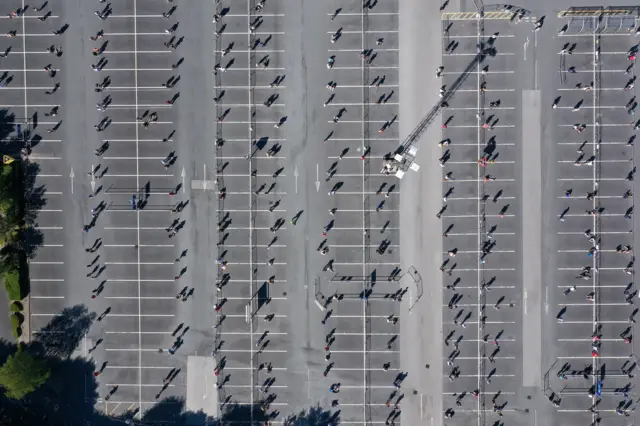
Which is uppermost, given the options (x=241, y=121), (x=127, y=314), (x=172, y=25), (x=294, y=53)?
(x=172, y=25)

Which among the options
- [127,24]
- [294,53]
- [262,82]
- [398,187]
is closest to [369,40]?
[294,53]

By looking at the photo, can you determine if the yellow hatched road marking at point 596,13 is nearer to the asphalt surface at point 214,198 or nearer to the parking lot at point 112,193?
the asphalt surface at point 214,198

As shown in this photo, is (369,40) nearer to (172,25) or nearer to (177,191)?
(172,25)

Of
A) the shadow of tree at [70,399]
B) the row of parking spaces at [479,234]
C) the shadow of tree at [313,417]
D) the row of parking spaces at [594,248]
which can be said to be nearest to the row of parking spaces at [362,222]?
the shadow of tree at [313,417]

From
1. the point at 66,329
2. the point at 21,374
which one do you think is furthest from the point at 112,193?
the point at 21,374

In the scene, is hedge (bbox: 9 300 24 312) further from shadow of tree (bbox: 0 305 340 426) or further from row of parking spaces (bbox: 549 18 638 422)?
row of parking spaces (bbox: 549 18 638 422)
